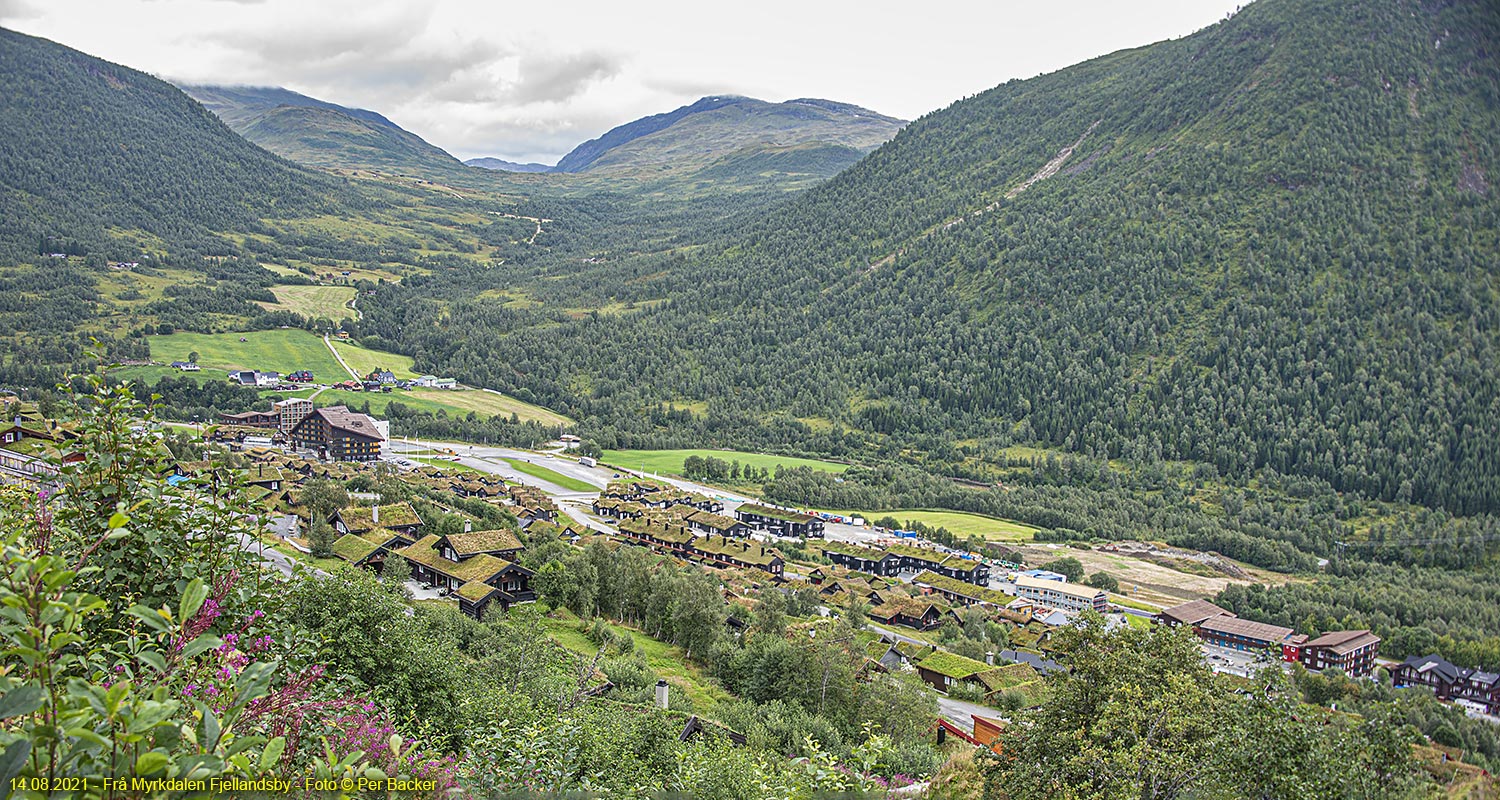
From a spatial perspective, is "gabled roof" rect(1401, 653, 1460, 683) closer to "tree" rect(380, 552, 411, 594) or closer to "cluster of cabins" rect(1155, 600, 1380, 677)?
"cluster of cabins" rect(1155, 600, 1380, 677)

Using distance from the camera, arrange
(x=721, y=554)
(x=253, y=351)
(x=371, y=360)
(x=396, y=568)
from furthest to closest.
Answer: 1. (x=371, y=360)
2. (x=253, y=351)
3. (x=721, y=554)
4. (x=396, y=568)

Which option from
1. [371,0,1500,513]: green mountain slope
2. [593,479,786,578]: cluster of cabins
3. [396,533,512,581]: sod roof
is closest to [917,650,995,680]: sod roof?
[396,533,512,581]: sod roof

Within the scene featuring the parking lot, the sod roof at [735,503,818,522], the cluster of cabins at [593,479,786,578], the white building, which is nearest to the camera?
the parking lot

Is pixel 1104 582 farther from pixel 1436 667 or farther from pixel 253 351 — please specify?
pixel 253 351

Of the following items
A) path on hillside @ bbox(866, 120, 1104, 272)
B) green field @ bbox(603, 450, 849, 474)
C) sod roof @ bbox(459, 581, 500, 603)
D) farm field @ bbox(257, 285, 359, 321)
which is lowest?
green field @ bbox(603, 450, 849, 474)

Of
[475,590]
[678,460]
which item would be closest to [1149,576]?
[678,460]

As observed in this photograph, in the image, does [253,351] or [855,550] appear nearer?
[855,550]

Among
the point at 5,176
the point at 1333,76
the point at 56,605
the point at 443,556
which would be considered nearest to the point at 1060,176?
the point at 1333,76
